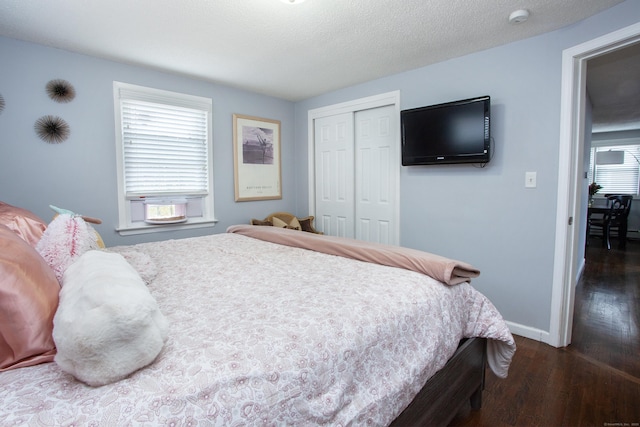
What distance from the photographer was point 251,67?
2.98 meters

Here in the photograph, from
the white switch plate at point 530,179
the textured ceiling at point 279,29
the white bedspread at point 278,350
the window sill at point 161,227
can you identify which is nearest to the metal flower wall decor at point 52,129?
the textured ceiling at point 279,29

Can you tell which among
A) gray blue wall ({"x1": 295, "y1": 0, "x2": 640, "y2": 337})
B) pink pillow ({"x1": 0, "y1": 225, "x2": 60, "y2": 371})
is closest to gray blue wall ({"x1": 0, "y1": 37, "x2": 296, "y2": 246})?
A: pink pillow ({"x1": 0, "y1": 225, "x2": 60, "y2": 371})

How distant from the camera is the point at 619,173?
22.2 feet

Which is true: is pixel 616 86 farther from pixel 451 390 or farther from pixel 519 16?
pixel 451 390

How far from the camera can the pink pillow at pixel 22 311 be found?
0.72 m

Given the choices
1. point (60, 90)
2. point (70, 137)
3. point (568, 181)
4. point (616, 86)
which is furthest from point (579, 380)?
point (60, 90)

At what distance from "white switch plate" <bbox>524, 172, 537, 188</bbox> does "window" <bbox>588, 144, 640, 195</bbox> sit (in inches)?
220

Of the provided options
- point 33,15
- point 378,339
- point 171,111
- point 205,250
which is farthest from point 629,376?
point 33,15

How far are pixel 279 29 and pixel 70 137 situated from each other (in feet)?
6.42

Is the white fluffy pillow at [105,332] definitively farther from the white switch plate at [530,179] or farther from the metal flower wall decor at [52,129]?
the white switch plate at [530,179]

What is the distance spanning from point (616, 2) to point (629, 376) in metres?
2.32

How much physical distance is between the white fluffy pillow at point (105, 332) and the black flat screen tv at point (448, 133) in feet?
8.56

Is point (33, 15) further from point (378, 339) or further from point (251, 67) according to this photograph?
point (378, 339)

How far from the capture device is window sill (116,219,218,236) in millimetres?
2932
